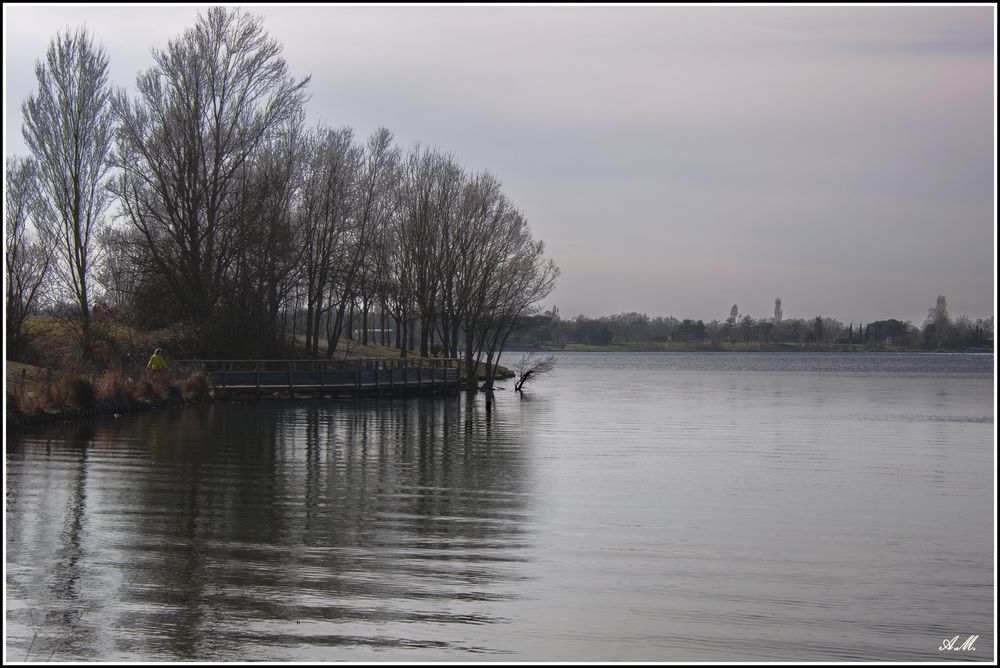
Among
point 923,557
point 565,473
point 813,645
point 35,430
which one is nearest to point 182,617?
point 813,645

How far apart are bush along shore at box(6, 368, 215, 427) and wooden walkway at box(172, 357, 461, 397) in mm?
3327

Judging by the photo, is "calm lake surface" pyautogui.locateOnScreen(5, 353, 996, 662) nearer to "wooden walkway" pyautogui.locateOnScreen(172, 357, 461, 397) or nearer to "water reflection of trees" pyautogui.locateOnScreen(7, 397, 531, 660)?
"water reflection of trees" pyautogui.locateOnScreen(7, 397, 531, 660)

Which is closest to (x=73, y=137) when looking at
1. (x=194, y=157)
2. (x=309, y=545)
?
(x=194, y=157)

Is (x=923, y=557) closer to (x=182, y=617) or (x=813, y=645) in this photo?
(x=813, y=645)

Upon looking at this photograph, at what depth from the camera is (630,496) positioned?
17.5 metres

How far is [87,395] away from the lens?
2947 centimetres

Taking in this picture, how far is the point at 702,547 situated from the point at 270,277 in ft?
115

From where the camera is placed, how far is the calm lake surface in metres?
9.24
